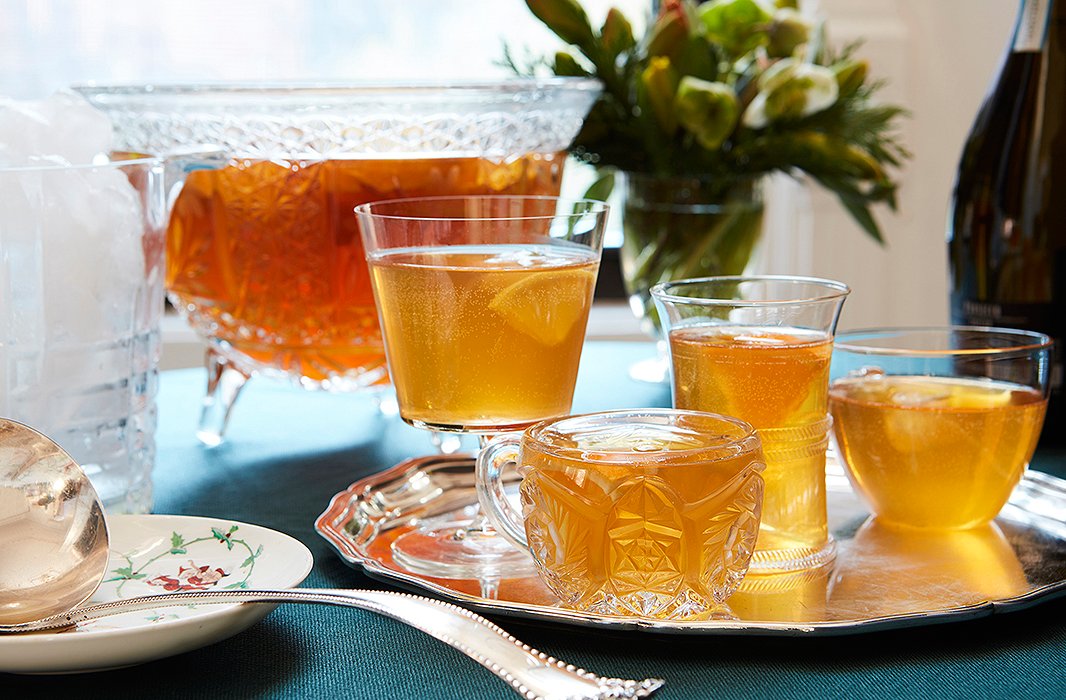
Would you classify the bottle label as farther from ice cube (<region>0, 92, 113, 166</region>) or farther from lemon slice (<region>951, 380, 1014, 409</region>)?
ice cube (<region>0, 92, 113, 166</region>)

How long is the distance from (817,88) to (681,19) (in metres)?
0.14

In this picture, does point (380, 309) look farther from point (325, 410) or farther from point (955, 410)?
point (325, 410)

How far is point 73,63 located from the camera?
2.10 m

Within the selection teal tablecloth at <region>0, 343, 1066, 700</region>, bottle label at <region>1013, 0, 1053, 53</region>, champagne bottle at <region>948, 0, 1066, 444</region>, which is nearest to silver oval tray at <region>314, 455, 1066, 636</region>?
teal tablecloth at <region>0, 343, 1066, 700</region>

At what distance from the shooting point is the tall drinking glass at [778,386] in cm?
62

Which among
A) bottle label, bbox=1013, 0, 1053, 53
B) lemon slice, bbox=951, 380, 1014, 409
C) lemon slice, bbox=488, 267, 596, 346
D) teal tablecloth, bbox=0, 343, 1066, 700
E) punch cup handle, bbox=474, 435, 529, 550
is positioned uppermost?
bottle label, bbox=1013, 0, 1053, 53

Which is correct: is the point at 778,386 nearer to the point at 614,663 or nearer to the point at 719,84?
the point at 614,663

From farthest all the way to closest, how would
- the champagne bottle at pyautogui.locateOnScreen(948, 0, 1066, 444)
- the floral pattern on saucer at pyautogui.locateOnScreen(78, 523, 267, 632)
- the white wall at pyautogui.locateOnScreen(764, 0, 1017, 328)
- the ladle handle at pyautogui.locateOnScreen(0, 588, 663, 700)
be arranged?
1. the white wall at pyautogui.locateOnScreen(764, 0, 1017, 328)
2. the champagne bottle at pyautogui.locateOnScreen(948, 0, 1066, 444)
3. the floral pattern on saucer at pyautogui.locateOnScreen(78, 523, 267, 632)
4. the ladle handle at pyautogui.locateOnScreen(0, 588, 663, 700)

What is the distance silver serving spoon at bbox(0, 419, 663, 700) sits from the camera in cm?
47

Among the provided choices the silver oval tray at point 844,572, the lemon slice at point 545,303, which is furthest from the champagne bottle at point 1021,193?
the lemon slice at point 545,303

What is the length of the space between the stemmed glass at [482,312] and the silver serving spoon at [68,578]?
5.4 inches

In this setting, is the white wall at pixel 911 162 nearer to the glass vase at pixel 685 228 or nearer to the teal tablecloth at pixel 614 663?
the glass vase at pixel 685 228

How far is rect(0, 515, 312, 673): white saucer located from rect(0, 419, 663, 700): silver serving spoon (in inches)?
0.5

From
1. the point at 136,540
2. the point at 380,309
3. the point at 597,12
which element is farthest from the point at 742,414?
the point at 597,12
